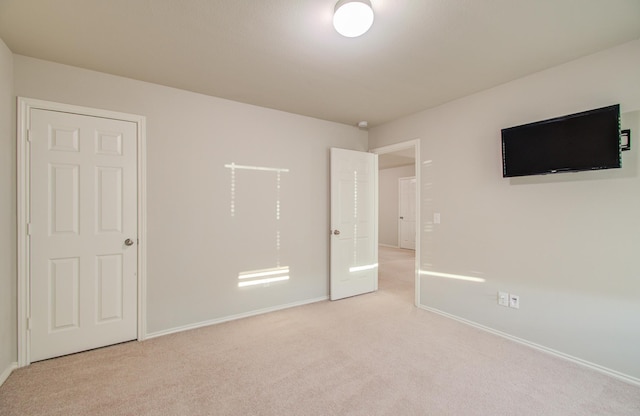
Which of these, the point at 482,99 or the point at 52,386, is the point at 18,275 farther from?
the point at 482,99

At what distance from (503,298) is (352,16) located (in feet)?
9.37

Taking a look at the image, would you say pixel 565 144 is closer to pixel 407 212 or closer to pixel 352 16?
pixel 352 16

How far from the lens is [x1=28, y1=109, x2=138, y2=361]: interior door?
2350mm

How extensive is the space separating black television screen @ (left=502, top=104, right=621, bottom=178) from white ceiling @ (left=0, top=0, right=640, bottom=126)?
530 mm

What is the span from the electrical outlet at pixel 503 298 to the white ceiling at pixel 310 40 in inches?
82.8

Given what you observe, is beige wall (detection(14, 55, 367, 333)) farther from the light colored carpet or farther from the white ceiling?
the light colored carpet

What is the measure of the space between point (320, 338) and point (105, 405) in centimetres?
167

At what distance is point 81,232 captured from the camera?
250cm

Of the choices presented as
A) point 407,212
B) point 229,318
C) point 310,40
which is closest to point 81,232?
point 229,318

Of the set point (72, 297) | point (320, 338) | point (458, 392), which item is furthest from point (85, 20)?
point (458, 392)

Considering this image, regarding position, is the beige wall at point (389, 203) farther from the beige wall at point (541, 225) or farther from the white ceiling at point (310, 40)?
the white ceiling at point (310, 40)

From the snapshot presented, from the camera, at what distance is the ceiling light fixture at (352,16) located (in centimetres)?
161

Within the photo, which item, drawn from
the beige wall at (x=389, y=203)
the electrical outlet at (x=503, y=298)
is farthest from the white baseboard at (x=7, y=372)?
the beige wall at (x=389, y=203)

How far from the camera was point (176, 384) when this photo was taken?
6.70ft
